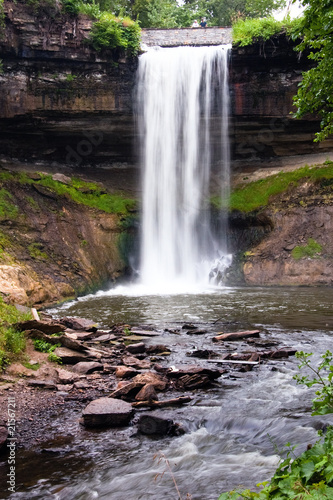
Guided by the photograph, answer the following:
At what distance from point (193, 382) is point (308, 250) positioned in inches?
652

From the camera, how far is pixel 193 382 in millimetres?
6598

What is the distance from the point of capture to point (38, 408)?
5691 mm

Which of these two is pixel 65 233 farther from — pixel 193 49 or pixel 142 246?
pixel 193 49

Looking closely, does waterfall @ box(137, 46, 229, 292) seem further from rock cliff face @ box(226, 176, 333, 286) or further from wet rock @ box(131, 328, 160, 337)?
wet rock @ box(131, 328, 160, 337)

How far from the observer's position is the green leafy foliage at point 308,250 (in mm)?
21484

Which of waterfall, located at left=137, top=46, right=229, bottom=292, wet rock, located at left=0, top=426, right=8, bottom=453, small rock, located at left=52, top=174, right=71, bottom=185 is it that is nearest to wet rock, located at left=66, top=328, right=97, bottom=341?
wet rock, located at left=0, top=426, right=8, bottom=453

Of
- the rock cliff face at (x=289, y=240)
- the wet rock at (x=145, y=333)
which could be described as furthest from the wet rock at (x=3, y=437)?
the rock cliff face at (x=289, y=240)

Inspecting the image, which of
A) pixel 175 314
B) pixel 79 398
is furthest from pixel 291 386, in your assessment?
pixel 175 314

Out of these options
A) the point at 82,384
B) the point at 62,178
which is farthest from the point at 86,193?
the point at 82,384

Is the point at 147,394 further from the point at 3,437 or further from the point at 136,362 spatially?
the point at 3,437

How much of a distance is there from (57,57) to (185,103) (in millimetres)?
7416

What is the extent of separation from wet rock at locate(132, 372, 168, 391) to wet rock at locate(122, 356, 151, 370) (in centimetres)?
68

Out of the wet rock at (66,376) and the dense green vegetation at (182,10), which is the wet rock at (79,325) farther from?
the dense green vegetation at (182,10)

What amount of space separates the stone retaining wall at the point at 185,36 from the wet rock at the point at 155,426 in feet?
88.2
